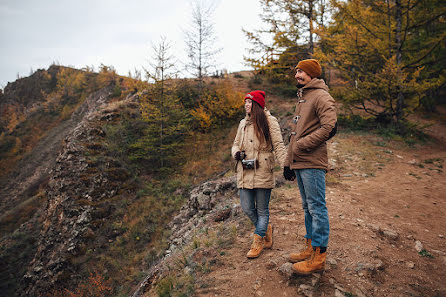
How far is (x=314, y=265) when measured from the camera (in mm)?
2377

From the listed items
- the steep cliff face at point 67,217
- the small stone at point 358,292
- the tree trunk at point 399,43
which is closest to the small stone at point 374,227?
the small stone at point 358,292

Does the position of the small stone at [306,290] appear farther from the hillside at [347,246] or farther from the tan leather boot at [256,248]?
the tan leather boot at [256,248]

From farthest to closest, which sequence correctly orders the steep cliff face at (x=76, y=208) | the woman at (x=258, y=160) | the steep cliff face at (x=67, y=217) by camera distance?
1. the steep cliff face at (x=67, y=217)
2. the steep cliff face at (x=76, y=208)
3. the woman at (x=258, y=160)

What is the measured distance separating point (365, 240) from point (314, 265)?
61.9 inches

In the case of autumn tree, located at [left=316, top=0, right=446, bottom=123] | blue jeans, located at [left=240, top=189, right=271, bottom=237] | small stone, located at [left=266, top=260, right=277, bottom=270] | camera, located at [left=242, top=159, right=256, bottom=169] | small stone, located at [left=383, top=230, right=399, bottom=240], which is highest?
autumn tree, located at [left=316, top=0, right=446, bottom=123]

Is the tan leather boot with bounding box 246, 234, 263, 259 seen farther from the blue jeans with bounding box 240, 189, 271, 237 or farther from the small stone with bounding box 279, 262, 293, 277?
the small stone with bounding box 279, 262, 293, 277

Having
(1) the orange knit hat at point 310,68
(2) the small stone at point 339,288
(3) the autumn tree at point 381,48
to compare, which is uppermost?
(3) the autumn tree at point 381,48

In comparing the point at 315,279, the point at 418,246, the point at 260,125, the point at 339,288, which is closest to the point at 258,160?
the point at 260,125

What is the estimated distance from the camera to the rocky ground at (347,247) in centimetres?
243

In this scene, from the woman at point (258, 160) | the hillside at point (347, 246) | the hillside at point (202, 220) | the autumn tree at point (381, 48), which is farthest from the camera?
the autumn tree at point (381, 48)

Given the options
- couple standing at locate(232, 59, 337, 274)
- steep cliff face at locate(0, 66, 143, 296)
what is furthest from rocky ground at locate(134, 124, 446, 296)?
steep cliff face at locate(0, 66, 143, 296)

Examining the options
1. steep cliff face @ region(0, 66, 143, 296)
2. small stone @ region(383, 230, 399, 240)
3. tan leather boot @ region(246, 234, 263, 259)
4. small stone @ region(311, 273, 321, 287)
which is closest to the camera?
small stone @ region(311, 273, 321, 287)

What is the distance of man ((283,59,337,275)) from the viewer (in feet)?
7.28

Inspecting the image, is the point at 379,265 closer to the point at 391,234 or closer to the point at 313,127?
the point at 391,234
